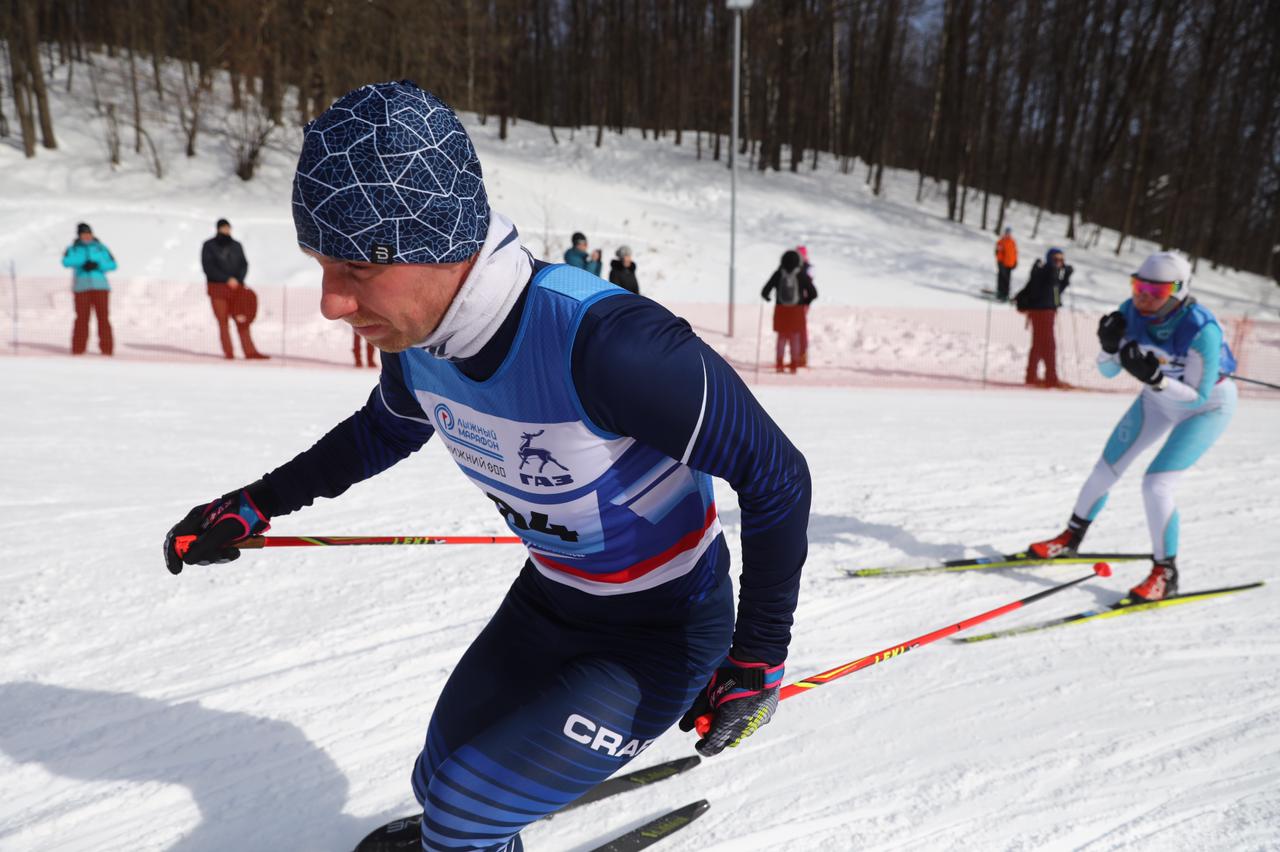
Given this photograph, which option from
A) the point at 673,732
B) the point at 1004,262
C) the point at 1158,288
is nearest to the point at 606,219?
the point at 1004,262

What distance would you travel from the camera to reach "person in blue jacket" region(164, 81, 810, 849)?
61.7 inches

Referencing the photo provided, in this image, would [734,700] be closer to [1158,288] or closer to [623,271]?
[1158,288]

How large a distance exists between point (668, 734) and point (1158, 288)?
11.3 feet

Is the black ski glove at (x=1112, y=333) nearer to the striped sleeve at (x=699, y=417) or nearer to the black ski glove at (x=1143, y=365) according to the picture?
the black ski glove at (x=1143, y=365)

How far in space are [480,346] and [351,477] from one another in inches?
35.6

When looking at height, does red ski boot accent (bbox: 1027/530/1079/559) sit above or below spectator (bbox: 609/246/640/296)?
below

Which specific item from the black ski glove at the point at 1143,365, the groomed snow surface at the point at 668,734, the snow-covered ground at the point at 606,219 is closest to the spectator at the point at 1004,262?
the snow-covered ground at the point at 606,219

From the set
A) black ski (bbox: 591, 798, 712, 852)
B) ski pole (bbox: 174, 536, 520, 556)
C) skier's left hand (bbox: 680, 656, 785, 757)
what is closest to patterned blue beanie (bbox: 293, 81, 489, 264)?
skier's left hand (bbox: 680, 656, 785, 757)

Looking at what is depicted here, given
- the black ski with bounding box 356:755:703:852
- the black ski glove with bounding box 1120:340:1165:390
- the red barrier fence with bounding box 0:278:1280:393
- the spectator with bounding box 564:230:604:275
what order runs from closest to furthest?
the black ski with bounding box 356:755:703:852
the black ski glove with bounding box 1120:340:1165:390
the spectator with bounding box 564:230:604:275
the red barrier fence with bounding box 0:278:1280:393

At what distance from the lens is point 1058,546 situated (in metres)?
5.40

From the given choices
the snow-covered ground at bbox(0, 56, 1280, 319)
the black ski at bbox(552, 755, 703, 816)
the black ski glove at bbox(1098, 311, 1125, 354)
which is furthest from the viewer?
the snow-covered ground at bbox(0, 56, 1280, 319)

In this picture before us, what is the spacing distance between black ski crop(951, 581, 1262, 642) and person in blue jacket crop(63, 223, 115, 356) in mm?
11415

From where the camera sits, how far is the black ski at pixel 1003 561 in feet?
16.6

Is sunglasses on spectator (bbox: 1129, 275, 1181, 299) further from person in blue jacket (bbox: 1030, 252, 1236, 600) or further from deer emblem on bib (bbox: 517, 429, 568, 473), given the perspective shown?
deer emblem on bib (bbox: 517, 429, 568, 473)
